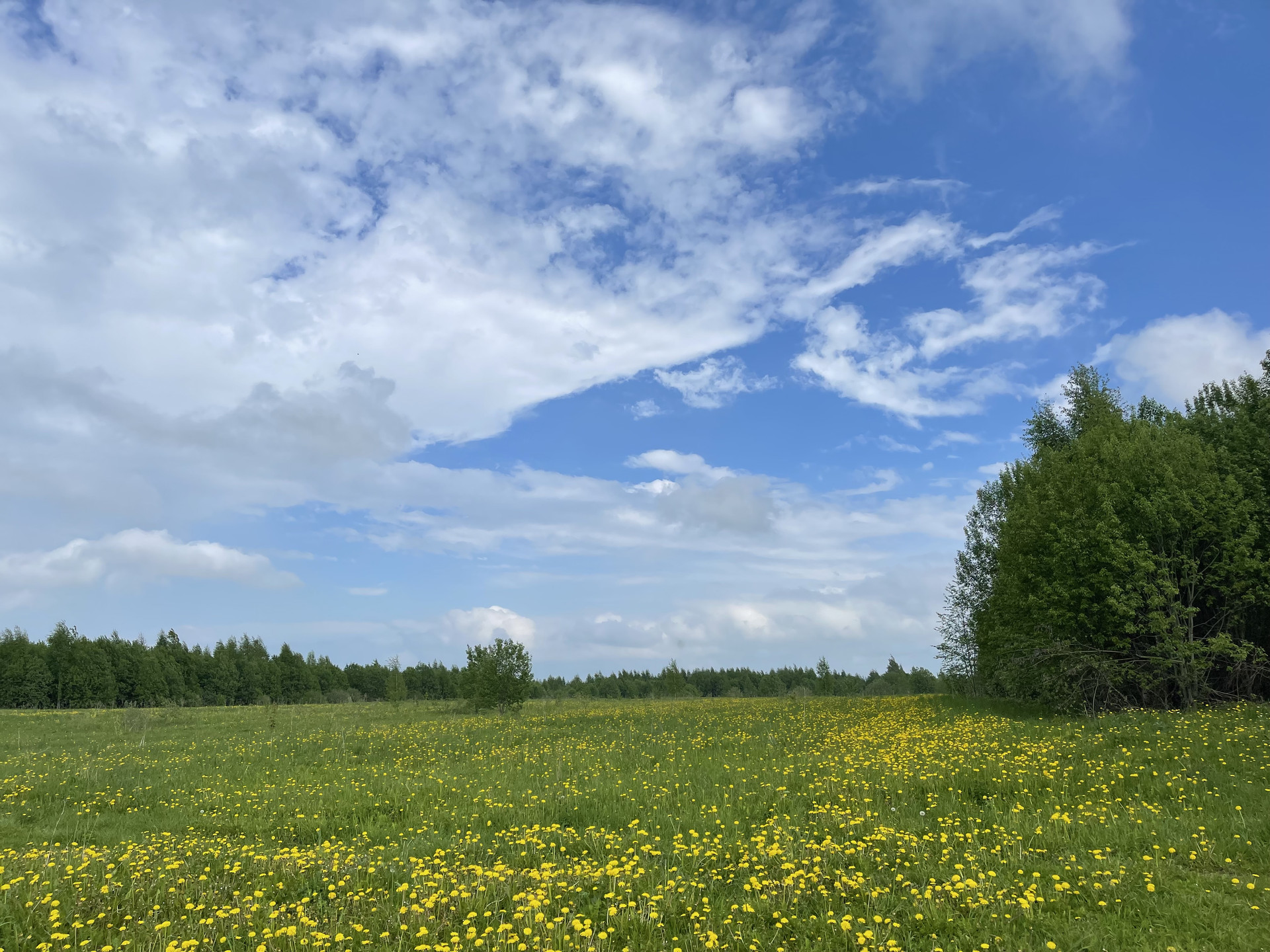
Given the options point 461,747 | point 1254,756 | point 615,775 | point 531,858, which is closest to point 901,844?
point 531,858

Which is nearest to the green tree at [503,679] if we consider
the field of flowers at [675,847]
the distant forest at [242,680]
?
the distant forest at [242,680]

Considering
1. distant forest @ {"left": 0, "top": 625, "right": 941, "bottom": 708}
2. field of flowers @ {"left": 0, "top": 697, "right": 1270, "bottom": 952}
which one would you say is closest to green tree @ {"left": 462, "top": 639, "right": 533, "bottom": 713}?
distant forest @ {"left": 0, "top": 625, "right": 941, "bottom": 708}

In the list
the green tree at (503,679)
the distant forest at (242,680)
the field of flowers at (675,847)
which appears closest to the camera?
the field of flowers at (675,847)

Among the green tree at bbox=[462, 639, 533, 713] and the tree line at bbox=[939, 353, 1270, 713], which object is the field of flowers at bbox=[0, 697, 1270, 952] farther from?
the green tree at bbox=[462, 639, 533, 713]

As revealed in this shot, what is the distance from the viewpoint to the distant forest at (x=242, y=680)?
289ft

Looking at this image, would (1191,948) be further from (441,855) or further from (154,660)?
(154,660)

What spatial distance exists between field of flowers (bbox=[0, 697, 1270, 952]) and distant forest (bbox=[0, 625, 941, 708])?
36500 millimetres

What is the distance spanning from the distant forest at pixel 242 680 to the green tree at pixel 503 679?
6.72 m

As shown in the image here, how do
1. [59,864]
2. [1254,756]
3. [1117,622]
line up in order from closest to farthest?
[59,864] → [1254,756] → [1117,622]

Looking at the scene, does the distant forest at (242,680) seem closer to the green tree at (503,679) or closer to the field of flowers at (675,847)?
the green tree at (503,679)

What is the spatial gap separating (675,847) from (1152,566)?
22854mm

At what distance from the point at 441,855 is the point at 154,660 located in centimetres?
11170

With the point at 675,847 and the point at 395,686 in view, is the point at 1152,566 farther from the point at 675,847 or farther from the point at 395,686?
the point at 395,686

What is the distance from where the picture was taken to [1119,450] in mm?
26750
